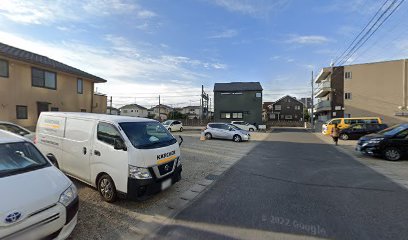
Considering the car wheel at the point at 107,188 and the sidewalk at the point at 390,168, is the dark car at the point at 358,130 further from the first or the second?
the car wheel at the point at 107,188

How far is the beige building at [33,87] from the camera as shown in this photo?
13477mm

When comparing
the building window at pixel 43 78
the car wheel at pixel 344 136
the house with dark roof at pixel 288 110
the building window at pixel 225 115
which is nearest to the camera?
the building window at pixel 43 78

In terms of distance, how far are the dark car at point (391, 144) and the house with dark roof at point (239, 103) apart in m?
27.9

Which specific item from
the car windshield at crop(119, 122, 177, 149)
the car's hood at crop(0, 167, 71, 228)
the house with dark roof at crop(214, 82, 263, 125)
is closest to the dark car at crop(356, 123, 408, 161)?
the car windshield at crop(119, 122, 177, 149)

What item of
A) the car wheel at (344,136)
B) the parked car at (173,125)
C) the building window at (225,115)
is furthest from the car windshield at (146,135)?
the building window at (225,115)

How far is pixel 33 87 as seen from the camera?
15.1 m

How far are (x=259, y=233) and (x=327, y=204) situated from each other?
6.54 feet

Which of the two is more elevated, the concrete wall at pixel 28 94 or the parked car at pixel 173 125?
the concrete wall at pixel 28 94

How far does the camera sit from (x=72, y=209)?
2.90 m

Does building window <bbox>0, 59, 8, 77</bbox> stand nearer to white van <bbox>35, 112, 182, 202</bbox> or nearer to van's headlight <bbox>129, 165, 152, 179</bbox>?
white van <bbox>35, 112, 182, 202</bbox>

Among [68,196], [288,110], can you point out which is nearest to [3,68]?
[68,196]

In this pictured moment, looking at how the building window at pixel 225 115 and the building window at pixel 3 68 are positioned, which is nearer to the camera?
the building window at pixel 3 68

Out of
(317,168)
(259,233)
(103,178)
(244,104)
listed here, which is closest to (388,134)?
(317,168)

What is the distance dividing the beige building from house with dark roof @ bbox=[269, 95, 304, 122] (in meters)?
54.3
